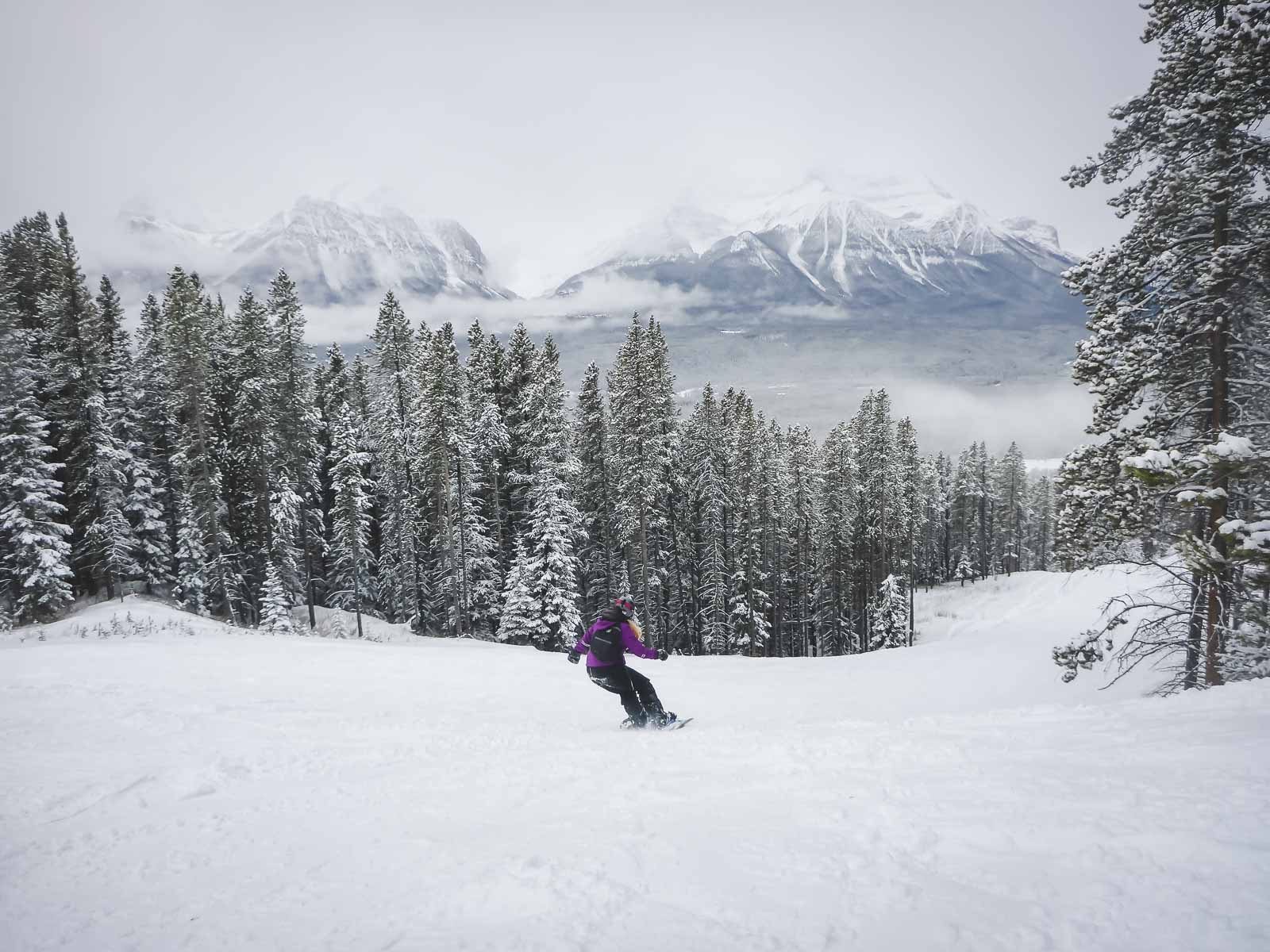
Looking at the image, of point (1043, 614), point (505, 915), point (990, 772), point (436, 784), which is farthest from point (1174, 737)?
point (1043, 614)

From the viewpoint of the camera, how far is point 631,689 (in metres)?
9.21

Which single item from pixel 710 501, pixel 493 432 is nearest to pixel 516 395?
pixel 493 432

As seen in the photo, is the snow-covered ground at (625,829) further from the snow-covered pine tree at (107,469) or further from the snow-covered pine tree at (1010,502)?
the snow-covered pine tree at (1010,502)

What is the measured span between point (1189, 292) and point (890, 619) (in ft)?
122

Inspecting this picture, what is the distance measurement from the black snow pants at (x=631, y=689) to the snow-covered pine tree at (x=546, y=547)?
1930cm

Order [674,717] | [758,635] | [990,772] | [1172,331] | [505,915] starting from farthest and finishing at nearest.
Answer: [758,635]
[1172,331]
[674,717]
[990,772]
[505,915]

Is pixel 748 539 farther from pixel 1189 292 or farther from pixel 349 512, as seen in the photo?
pixel 1189 292

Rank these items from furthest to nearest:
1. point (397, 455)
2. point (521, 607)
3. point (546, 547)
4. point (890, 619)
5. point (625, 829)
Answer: point (890, 619) < point (397, 455) < point (546, 547) < point (521, 607) < point (625, 829)

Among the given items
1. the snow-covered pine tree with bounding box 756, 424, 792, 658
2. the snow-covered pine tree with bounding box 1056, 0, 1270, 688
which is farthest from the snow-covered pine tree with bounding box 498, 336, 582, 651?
the snow-covered pine tree with bounding box 1056, 0, 1270, 688

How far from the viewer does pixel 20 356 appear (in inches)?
986

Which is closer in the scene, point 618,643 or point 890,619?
point 618,643

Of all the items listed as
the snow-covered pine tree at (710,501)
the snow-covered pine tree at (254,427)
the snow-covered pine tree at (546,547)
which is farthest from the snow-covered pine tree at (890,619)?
the snow-covered pine tree at (254,427)

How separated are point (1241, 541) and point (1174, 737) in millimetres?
3598

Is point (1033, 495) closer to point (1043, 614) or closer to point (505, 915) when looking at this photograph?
point (1043, 614)
